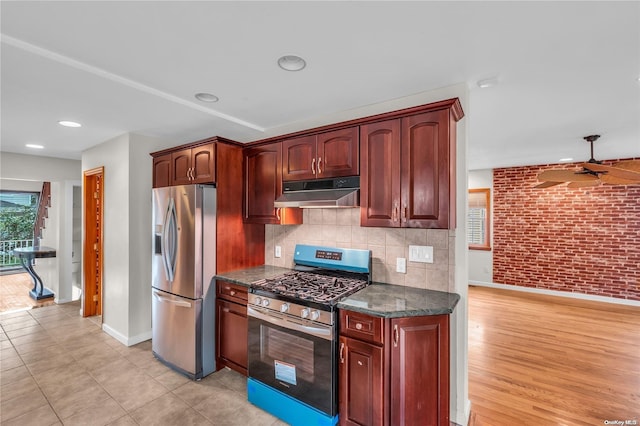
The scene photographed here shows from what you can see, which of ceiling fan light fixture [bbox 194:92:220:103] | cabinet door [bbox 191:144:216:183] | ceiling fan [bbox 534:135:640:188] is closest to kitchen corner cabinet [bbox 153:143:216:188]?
cabinet door [bbox 191:144:216:183]

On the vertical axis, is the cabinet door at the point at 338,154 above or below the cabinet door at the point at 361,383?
above

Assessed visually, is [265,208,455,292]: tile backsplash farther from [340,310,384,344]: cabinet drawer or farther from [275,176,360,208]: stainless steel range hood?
[340,310,384,344]: cabinet drawer

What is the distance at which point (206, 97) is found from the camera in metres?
2.55

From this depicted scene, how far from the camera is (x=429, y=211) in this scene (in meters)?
2.08

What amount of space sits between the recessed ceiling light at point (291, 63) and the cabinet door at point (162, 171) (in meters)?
2.06

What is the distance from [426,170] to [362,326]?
46.6 inches

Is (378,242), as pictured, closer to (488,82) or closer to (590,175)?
(488,82)

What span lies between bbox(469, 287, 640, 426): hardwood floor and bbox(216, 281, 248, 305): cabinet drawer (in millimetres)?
2116

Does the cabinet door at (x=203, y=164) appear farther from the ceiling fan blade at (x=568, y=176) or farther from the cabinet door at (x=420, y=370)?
the ceiling fan blade at (x=568, y=176)

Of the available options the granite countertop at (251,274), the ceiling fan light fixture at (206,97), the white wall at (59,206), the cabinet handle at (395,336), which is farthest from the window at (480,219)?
the white wall at (59,206)

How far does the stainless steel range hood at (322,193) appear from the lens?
236 cm

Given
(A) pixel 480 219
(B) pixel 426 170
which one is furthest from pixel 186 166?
(A) pixel 480 219

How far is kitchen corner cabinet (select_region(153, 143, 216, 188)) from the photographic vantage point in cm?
295

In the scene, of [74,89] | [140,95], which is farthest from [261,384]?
[74,89]
